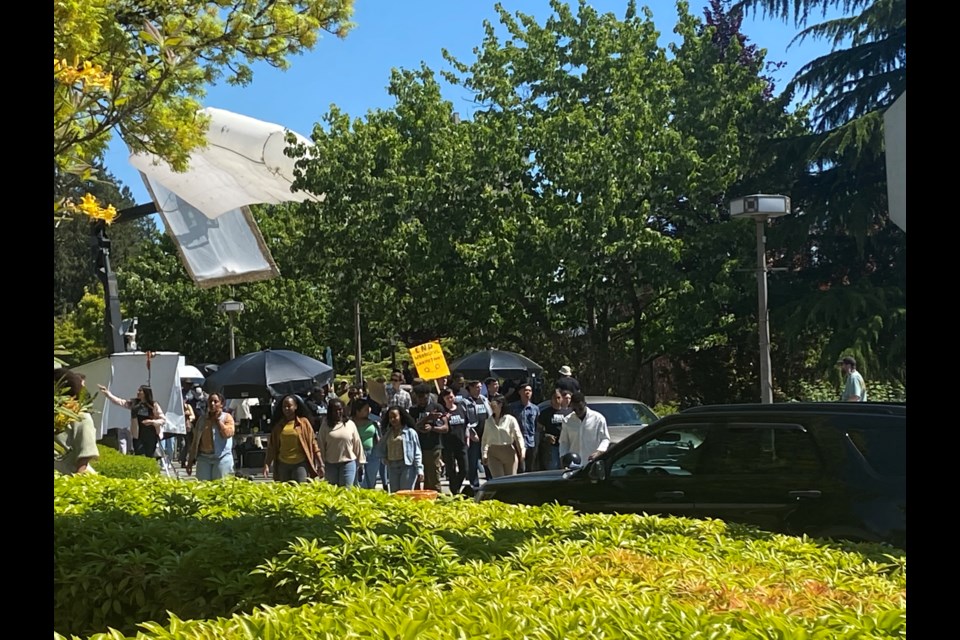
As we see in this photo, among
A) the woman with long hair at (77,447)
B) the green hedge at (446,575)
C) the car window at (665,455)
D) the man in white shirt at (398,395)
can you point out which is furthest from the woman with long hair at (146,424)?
the green hedge at (446,575)

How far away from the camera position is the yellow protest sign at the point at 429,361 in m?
19.8

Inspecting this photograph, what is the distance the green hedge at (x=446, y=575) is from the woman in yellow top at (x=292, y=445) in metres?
6.39

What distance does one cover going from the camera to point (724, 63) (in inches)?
1232

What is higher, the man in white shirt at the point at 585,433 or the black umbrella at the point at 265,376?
the black umbrella at the point at 265,376

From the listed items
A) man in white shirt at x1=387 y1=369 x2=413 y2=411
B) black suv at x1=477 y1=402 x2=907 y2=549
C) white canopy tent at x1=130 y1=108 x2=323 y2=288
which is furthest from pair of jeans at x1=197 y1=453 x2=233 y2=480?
white canopy tent at x1=130 y1=108 x2=323 y2=288

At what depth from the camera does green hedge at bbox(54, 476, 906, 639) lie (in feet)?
11.5

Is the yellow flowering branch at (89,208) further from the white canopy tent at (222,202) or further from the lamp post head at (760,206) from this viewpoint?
the white canopy tent at (222,202)

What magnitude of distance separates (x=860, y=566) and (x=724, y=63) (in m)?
27.9

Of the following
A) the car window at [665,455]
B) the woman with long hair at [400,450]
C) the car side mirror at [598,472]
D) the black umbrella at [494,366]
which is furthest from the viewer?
the black umbrella at [494,366]

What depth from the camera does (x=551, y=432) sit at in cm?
1596

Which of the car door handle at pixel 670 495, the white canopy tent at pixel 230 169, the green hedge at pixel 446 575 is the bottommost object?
the car door handle at pixel 670 495

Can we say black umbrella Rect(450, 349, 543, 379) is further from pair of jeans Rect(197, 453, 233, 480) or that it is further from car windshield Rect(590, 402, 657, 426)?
pair of jeans Rect(197, 453, 233, 480)
